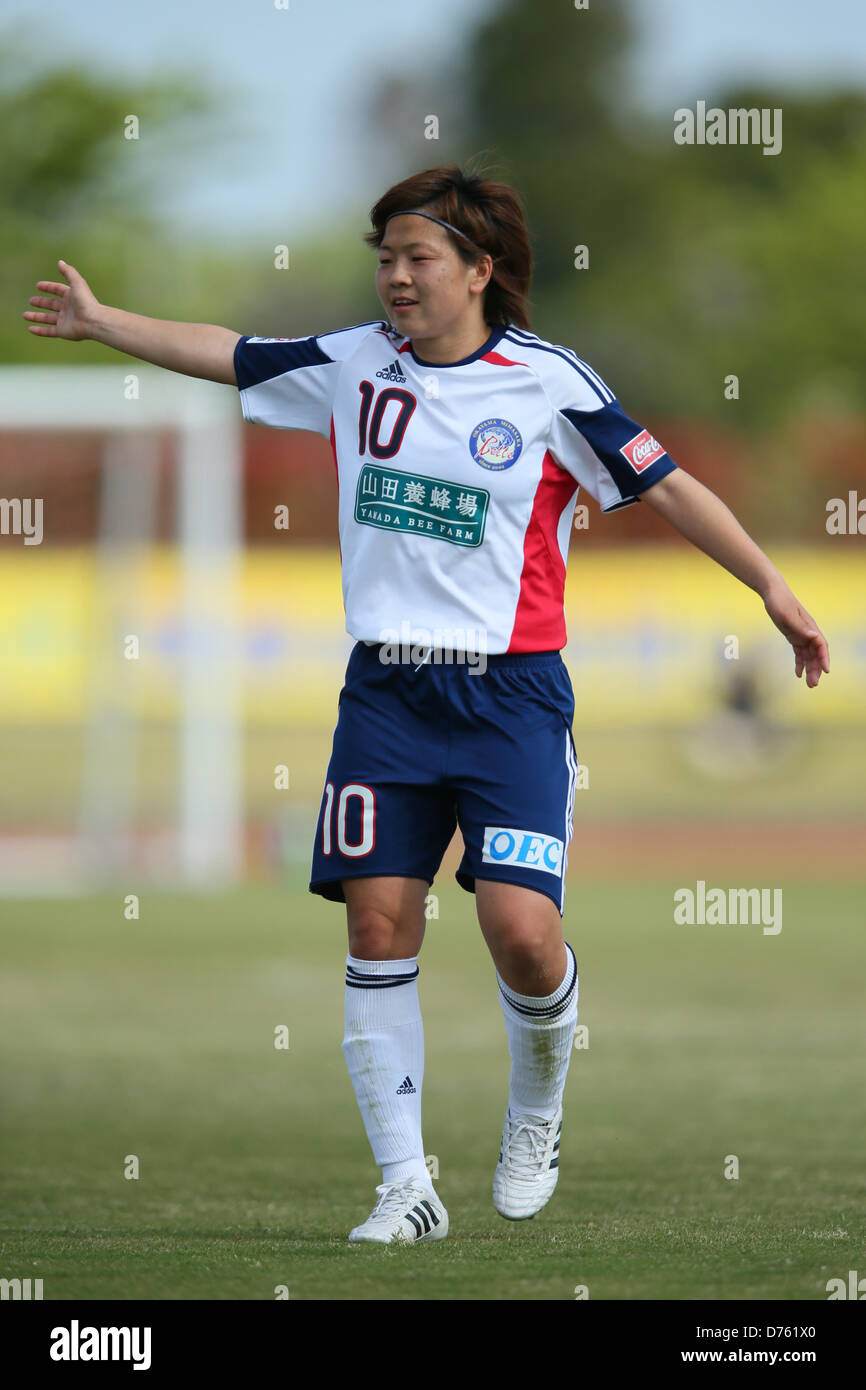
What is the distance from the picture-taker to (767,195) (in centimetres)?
5281

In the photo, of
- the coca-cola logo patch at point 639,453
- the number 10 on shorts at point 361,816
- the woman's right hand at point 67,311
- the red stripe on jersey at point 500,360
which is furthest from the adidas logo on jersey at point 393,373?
the number 10 on shorts at point 361,816

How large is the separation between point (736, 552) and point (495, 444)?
581mm

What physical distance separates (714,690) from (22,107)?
17965 mm

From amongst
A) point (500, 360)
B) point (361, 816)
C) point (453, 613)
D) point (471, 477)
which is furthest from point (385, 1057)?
point (500, 360)

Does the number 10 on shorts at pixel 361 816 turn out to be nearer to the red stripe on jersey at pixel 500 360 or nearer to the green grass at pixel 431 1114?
the green grass at pixel 431 1114

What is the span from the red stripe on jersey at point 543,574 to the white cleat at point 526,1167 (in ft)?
3.67

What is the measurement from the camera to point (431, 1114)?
674 cm

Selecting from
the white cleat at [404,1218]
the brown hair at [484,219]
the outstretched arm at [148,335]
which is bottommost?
the white cleat at [404,1218]

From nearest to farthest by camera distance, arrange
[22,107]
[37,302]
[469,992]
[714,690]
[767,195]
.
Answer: [37,302] < [469,992] < [714,690] < [22,107] < [767,195]

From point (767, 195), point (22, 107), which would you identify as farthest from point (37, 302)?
point (767, 195)

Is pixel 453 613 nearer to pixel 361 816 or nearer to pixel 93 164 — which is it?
pixel 361 816

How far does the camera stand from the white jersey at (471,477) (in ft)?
14.4

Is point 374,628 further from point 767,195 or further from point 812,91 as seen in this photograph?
point 812,91
